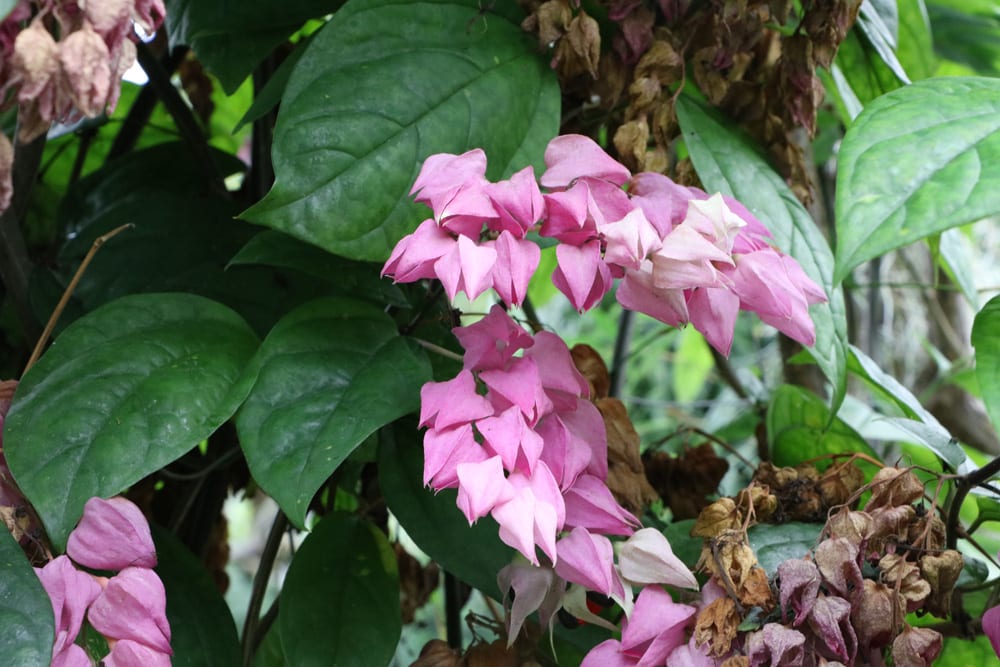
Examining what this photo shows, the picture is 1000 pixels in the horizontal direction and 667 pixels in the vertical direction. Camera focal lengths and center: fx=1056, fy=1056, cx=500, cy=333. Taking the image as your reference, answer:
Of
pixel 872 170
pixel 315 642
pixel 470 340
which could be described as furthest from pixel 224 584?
pixel 872 170

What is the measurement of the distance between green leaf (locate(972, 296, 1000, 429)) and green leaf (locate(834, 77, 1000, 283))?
4.2 inches

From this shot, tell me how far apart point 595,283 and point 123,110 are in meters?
0.66

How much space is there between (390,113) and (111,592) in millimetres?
232

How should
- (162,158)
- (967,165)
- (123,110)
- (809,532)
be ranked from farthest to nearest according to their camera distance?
(123,110)
(162,158)
(809,532)
(967,165)

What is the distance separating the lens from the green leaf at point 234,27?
1.83ft

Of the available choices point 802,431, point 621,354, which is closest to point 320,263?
point 802,431

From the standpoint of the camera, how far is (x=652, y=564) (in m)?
0.44

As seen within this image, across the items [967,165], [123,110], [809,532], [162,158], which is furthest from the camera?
[123,110]

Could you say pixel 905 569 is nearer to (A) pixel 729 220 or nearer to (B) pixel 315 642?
(A) pixel 729 220

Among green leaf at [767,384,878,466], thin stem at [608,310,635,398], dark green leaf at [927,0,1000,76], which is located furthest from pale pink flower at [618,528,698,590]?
dark green leaf at [927,0,1000,76]

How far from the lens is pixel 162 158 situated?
71cm

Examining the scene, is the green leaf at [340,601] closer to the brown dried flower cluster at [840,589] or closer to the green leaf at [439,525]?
the green leaf at [439,525]

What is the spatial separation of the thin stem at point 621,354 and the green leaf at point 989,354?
417 mm

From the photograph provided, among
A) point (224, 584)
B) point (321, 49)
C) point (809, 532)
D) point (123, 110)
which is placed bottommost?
point (224, 584)
